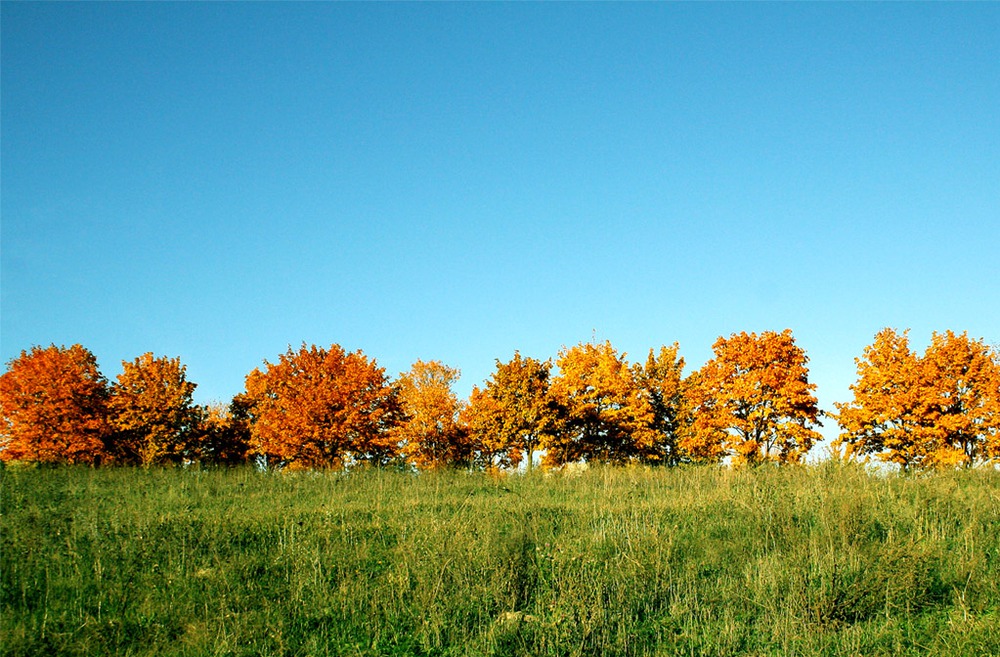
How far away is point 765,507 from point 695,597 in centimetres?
404

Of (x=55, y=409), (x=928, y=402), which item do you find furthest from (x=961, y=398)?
(x=55, y=409)

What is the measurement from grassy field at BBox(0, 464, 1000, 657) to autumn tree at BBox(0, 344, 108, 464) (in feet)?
115

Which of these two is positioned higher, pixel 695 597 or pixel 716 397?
pixel 716 397

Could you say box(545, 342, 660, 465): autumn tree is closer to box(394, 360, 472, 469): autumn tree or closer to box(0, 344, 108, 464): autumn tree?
box(394, 360, 472, 469): autumn tree

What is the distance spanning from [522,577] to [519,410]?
1453 inches

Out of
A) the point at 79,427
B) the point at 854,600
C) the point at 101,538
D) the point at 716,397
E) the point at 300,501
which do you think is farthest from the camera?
the point at 716,397

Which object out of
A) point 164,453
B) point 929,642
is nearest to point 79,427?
point 164,453

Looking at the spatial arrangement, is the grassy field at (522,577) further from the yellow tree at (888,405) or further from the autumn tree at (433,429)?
the autumn tree at (433,429)

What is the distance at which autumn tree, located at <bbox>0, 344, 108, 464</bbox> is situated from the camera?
148 ft

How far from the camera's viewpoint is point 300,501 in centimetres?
1659

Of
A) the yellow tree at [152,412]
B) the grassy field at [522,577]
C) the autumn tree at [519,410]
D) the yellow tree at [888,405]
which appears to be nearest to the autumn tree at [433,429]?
the autumn tree at [519,410]

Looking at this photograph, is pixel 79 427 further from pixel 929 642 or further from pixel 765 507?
pixel 929 642

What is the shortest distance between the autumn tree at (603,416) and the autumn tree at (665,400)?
2.08 ft

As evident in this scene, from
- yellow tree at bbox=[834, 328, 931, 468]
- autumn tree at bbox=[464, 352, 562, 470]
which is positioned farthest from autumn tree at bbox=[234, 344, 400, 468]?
yellow tree at bbox=[834, 328, 931, 468]
